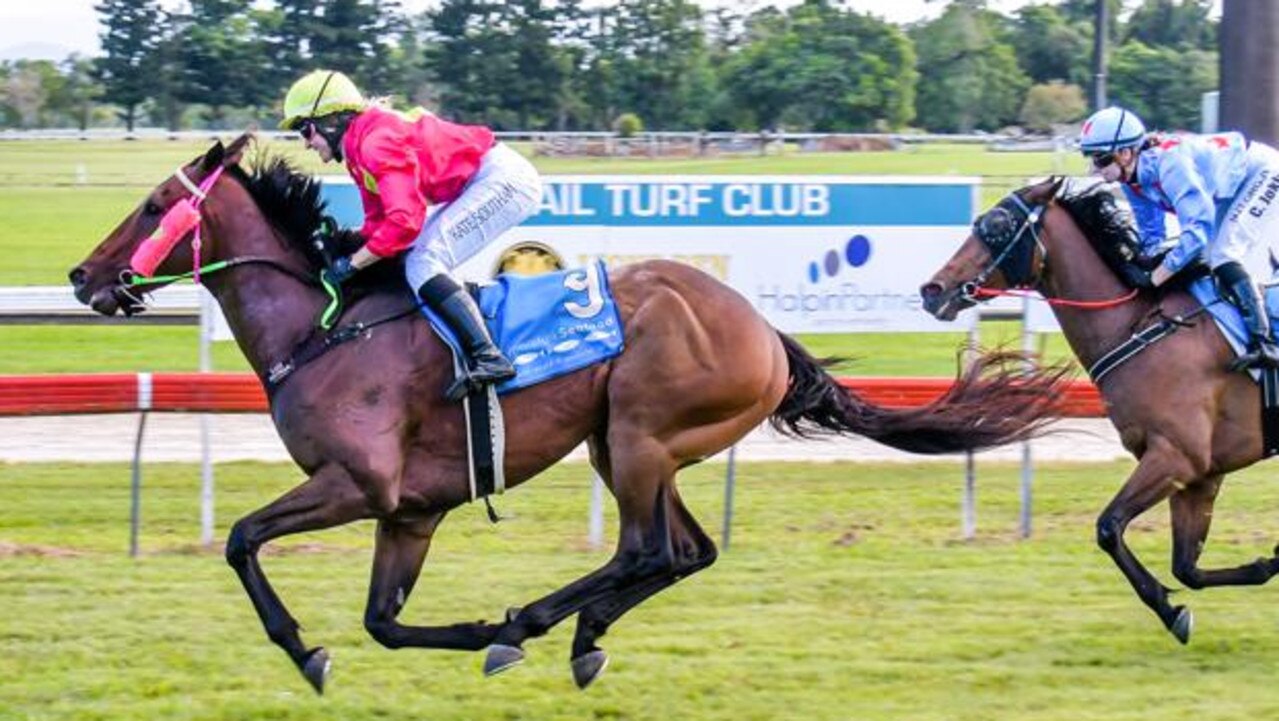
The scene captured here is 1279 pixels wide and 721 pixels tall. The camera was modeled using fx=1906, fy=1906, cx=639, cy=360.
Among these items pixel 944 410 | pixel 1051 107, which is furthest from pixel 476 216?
pixel 1051 107

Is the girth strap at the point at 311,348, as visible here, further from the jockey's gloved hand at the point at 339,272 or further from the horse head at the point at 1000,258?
the horse head at the point at 1000,258

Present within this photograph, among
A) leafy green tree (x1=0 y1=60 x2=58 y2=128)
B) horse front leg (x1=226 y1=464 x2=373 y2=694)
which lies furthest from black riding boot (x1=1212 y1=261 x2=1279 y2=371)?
leafy green tree (x1=0 y1=60 x2=58 y2=128)

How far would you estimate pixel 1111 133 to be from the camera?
Result: 291 inches

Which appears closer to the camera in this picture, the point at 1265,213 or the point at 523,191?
the point at 523,191

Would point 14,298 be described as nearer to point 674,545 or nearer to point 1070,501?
point 1070,501

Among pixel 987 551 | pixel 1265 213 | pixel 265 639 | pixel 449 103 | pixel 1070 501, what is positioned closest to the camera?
pixel 265 639

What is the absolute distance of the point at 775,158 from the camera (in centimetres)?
2500

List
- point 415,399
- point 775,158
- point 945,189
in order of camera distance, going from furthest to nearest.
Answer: point 775,158 → point 945,189 → point 415,399

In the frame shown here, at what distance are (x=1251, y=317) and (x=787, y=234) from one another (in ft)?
8.70

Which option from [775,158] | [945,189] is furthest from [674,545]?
[775,158]

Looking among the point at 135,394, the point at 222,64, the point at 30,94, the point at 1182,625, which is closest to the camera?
the point at 1182,625

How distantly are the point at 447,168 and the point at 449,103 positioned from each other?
24863 mm

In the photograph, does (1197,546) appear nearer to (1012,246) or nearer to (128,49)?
(1012,246)

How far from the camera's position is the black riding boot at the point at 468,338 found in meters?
6.06
